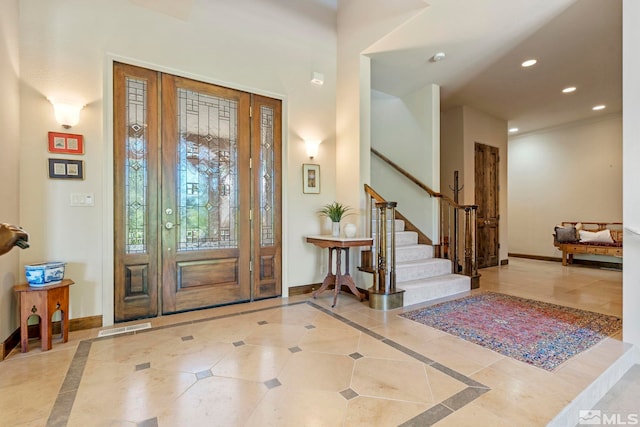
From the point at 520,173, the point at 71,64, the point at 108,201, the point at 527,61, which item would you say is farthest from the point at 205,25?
the point at 520,173

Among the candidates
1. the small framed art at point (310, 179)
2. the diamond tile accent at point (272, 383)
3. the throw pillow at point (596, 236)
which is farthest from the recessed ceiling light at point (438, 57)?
the throw pillow at point (596, 236)

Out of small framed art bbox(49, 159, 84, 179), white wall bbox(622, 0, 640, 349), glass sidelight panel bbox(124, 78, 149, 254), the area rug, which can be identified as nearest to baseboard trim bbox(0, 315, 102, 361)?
glass sidelight panel bbox(124, 78, 149, 254)

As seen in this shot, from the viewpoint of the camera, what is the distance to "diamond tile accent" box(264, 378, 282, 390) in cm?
189

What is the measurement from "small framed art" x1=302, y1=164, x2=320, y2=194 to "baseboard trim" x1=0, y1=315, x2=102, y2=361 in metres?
2.63

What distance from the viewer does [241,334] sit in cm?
272

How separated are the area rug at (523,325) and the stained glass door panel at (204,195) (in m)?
2.11

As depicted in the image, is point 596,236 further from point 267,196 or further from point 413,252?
point 267,196

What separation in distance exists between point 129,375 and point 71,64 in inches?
109

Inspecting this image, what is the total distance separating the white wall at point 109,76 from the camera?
2695 mm

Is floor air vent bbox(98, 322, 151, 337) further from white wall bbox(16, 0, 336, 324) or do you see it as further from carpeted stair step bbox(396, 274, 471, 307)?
carpeted stair step bbox(396, 274, 471, 307)

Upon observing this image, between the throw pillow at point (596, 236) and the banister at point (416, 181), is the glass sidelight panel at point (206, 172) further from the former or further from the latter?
the throw pillow at point (596, 236)

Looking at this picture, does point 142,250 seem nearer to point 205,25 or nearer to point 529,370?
point 205,25

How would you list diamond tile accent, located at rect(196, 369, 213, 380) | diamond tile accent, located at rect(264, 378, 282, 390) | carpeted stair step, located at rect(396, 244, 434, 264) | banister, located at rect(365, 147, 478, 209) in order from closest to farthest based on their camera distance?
diamond tile accent, located at rect(264, 378, 282, 390) < diamond tile accent, located at rect(196, 369, 213, 380) < carpeted stair step, located at rect(396, 244, 434, 264) < banister, located at rect(365, 147, 478, 209)

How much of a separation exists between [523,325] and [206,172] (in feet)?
11.9
